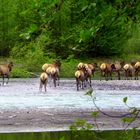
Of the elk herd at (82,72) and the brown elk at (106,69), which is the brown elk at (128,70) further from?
the brown elk at (106,69)

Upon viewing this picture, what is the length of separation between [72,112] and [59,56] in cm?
2014

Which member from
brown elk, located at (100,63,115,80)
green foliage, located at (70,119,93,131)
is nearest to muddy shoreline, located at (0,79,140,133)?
brown elk, located at (100,63,115,80)

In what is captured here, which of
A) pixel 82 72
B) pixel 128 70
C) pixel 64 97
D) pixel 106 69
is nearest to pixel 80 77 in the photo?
pixel 82 72

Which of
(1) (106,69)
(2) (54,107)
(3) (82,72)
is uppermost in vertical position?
(3) (82,72)

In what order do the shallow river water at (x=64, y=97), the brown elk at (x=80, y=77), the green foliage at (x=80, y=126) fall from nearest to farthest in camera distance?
the green foliage at (x=80, y=126), the shallow river water at (x=64, y=97), the brown elk at (x=80, y=77)

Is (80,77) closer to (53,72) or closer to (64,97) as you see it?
(53,72)

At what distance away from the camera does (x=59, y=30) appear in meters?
44.4

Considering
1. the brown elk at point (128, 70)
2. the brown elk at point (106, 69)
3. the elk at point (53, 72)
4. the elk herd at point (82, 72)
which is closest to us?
the elk herd at point (82, 72)

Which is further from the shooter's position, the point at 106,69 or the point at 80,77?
the point at 106,69

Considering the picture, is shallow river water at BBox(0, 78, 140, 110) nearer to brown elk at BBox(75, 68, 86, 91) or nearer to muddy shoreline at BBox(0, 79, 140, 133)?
muddy shoreline at BBox(0, 79, 140, 133)

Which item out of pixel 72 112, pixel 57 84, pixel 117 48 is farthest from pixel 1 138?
pixel 117 48

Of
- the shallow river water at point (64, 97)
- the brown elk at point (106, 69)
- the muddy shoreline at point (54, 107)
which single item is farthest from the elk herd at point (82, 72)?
the muddy shoreline at point (54, 107)

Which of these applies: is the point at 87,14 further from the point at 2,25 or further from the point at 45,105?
the point at 2,25

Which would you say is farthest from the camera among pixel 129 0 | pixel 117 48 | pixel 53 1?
pixel 117 48
